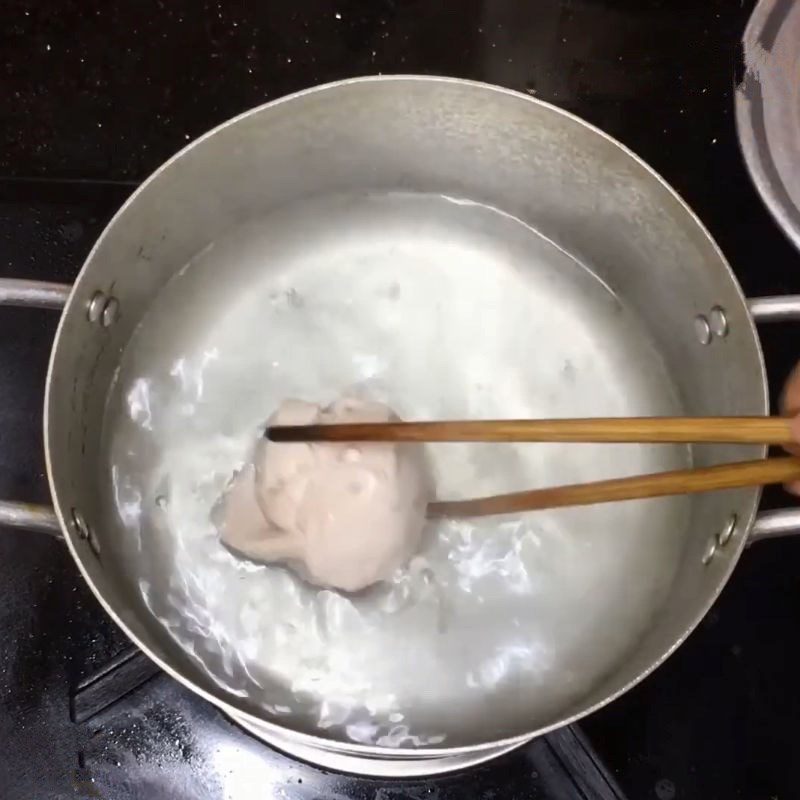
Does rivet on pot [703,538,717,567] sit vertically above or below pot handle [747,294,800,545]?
below

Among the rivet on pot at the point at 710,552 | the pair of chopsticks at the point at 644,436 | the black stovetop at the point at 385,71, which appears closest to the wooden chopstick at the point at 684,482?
the pair of chopsticks at the point at 644,436

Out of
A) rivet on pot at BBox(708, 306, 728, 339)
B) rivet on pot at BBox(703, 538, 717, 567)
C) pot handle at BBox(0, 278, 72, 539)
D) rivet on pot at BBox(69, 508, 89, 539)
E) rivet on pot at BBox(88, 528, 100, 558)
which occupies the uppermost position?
rivet on pot at BBox(708, 306, 728, 339)

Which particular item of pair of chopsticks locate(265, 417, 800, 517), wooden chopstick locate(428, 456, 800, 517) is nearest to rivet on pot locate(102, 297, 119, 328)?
pair of chopsticks locate(265, 417, 800, 517)

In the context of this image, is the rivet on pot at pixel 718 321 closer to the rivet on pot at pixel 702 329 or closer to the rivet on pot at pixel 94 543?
the rivet on pot at pixel 702 329

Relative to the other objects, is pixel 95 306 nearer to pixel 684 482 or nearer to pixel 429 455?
pixel 429 455

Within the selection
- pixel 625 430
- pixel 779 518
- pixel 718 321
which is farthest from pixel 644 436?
pixel 718 321

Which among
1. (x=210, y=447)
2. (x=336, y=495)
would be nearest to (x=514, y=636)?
(x=336, y=495)

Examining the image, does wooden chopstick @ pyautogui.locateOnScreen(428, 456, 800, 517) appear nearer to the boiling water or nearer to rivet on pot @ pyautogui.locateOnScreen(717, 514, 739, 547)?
rivet on pot @ pyautogui.locateOnScreen(717, 514, 739, 547)
